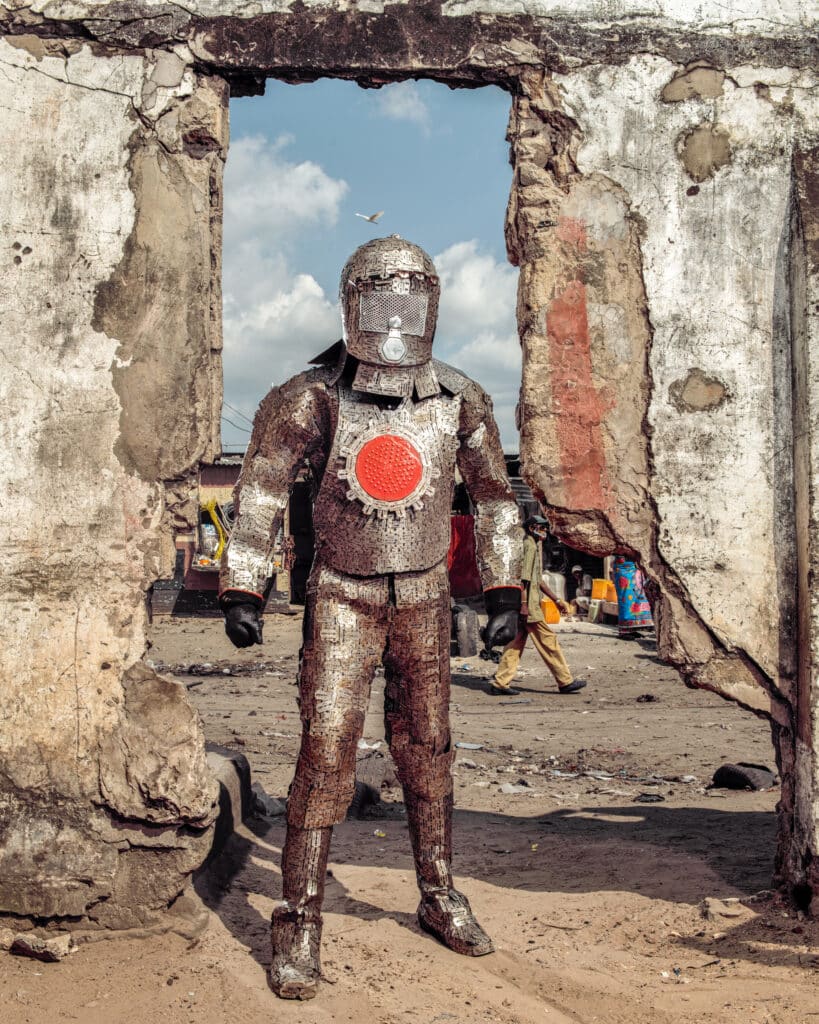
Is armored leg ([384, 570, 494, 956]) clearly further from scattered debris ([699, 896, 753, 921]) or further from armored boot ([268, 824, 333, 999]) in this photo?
scattered debris ([699, 896, 753, 921])

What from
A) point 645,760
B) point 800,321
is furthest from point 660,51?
point 645,760

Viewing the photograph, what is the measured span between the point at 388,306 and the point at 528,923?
2.40 meters

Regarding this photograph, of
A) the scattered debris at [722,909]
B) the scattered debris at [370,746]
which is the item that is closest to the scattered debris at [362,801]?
the scattered debris at [370,746]

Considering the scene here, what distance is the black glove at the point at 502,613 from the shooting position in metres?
3.54

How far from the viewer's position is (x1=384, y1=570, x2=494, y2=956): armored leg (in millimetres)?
3406

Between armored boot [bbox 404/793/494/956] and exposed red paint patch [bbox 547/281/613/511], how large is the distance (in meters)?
1.29

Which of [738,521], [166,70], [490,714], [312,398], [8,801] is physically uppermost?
[166,70]

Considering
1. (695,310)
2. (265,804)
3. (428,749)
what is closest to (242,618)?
(428,749)

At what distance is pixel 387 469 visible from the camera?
11.1 feet

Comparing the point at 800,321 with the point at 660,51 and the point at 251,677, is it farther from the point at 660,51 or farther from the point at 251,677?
the point at 251,677

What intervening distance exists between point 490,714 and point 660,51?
6.02 metres

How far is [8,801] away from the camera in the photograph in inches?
140

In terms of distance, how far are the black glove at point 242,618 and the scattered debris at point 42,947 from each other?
124 centimetres

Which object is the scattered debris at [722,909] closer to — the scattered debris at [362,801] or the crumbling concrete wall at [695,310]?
the crumbling concrete wall at [695,310]
